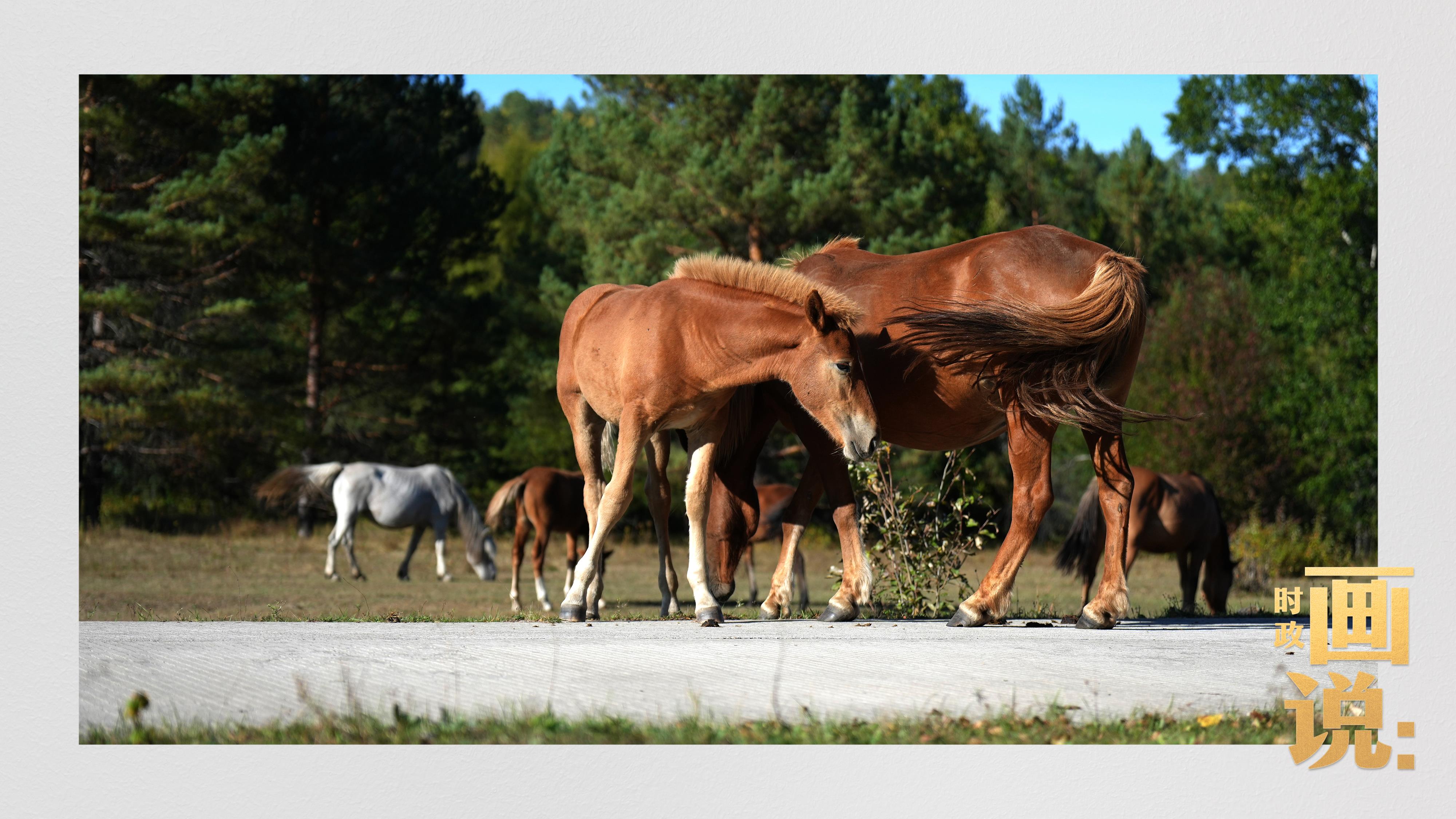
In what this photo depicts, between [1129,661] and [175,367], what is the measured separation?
82.0 feet

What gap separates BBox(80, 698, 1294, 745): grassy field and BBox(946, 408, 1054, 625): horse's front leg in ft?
7.08

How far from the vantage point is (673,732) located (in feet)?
15.4

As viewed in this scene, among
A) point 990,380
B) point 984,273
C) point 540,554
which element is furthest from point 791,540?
point 540,554

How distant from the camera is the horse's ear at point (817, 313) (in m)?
6.46

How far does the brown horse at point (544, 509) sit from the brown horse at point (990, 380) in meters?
9.78

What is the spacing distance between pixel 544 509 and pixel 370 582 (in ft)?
17.9

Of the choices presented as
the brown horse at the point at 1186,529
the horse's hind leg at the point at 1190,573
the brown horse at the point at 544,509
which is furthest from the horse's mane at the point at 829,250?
the brown horse at the point at 544,509

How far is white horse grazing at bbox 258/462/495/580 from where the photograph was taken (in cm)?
2255

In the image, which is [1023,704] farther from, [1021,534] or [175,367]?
[175,367]

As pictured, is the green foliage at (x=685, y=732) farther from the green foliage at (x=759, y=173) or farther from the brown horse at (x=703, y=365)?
the green foliage at (x=759, y=173)

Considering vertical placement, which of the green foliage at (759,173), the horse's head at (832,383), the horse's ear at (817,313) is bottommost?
the horse's head at (832,383)
